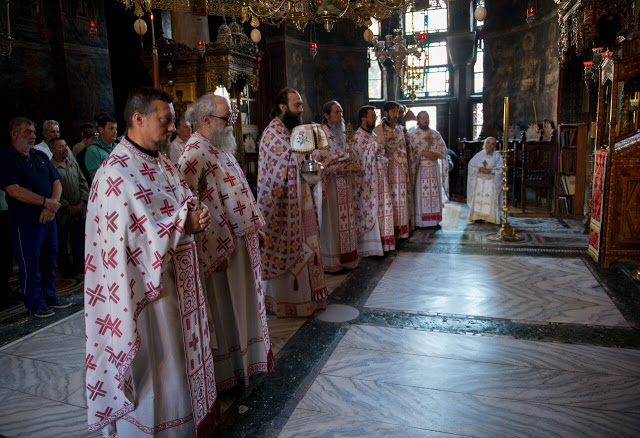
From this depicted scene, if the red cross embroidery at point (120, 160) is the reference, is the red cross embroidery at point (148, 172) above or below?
below

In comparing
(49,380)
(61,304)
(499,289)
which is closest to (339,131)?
(499,289)

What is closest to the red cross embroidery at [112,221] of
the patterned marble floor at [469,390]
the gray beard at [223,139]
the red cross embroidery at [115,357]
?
the red cross embroidery at [115,357]

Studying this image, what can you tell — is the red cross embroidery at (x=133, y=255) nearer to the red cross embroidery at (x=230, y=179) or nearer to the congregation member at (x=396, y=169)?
the red cross embroidery at (x=230, y=179)

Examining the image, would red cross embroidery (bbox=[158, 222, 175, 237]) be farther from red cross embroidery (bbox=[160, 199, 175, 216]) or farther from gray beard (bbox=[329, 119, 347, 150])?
gray beard (bbox=[329, 119, 347, 150])

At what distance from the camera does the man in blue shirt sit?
13.5 feet

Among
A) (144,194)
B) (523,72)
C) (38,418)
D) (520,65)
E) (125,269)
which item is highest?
(520,65)

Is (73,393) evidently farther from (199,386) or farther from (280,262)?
(280,262)

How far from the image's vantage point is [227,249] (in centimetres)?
263

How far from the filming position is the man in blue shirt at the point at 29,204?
412cm

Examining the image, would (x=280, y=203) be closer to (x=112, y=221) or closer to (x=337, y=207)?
(x=337, y=207)

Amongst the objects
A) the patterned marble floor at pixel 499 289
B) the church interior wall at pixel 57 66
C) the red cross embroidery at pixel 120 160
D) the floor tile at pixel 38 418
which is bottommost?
the floor tile at pixel 38 418

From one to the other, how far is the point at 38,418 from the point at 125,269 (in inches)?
58.0

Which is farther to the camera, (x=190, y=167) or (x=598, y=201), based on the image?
(x=598, y=201)

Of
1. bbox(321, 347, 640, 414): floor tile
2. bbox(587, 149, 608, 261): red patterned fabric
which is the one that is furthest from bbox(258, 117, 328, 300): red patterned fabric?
bbox(587, 149, 608, 261): red patterned fabric
